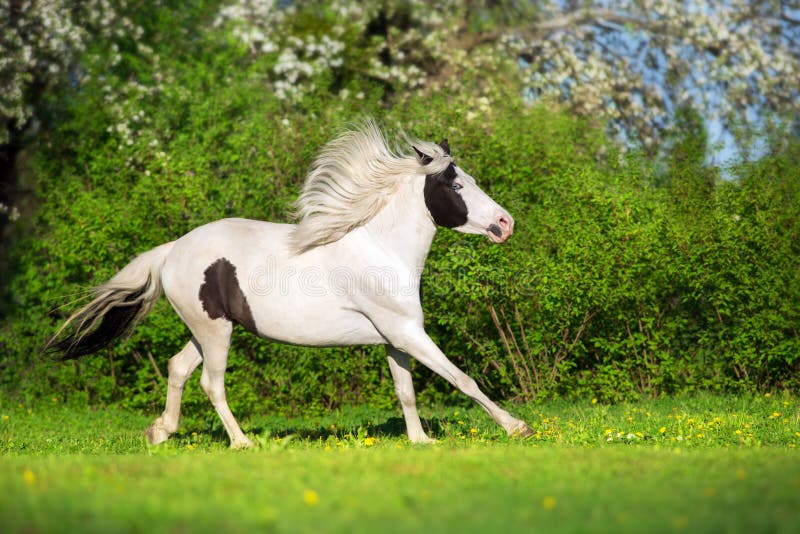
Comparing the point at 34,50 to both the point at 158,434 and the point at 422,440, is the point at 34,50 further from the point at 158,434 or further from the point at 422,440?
the point at 422,440

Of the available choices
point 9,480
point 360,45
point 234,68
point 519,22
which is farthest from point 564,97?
point 9,480

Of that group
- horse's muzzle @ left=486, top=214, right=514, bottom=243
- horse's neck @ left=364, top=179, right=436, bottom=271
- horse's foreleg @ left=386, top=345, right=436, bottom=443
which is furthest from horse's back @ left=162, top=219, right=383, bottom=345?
horse's muzzle @ left=486, top=214, right=514, bottom=243

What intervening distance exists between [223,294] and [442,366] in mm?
1944

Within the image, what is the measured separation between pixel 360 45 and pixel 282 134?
23.7ft

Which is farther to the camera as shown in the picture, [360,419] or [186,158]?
[186,158]

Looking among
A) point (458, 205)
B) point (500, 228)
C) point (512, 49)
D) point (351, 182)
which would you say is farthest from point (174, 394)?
point (512, 49)

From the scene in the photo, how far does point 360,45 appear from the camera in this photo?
18.1 metres

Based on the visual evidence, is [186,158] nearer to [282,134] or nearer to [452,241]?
[282,134]

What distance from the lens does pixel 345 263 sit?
288 inches

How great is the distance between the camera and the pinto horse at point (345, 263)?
7211mm

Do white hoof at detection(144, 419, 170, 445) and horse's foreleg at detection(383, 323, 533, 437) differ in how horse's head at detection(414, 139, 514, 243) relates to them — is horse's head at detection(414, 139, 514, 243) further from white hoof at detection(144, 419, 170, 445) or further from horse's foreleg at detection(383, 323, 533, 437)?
white hoof at detection(144, 419, 170, 445)

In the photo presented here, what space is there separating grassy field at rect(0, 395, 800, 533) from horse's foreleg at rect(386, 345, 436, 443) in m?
0.24

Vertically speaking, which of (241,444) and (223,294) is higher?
(223,294)

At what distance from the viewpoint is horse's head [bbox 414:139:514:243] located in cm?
734
